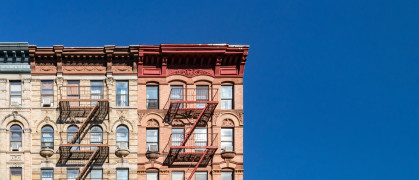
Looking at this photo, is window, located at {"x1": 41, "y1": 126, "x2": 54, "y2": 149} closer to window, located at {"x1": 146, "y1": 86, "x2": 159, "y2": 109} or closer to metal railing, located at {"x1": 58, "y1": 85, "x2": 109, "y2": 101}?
metal railing, located at {"x1": 58, "y1": 85, "x2": 109, "y2": 101}

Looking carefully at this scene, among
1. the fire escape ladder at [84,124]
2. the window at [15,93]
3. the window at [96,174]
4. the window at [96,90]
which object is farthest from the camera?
the window at [96,90]

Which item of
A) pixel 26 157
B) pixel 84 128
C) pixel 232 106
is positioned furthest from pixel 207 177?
pixel 26 157

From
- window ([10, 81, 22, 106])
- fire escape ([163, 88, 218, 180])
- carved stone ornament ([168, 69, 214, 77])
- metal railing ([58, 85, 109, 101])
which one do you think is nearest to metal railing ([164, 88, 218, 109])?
fire escape ([163, 88, 218, 180])

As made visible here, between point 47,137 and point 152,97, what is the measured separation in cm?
659

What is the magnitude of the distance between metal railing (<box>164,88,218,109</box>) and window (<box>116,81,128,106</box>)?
2.50 meters

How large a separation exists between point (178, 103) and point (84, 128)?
5.78 m

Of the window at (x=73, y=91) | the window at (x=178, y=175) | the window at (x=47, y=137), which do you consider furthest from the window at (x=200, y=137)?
the window at (x=47, y=137)

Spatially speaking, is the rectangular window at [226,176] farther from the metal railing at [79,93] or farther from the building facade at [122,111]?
the metal railing at [79,93]

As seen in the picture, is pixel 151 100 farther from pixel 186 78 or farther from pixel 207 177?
pixel 207 177

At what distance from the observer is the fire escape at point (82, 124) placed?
43.2 m

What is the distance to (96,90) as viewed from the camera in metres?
44.7

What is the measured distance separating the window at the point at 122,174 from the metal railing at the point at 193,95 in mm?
4503

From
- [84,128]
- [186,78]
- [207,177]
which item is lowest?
[207,177]

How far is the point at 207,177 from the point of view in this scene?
4366 cm
